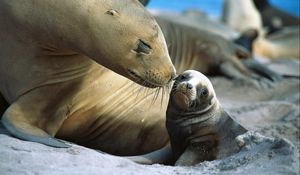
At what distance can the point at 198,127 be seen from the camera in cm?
383

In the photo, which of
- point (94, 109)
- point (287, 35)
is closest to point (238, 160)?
point (94, 109)

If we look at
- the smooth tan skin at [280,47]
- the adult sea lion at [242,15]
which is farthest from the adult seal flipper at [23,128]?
the adult sea lion at [242,15]

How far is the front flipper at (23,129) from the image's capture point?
10.6 feet

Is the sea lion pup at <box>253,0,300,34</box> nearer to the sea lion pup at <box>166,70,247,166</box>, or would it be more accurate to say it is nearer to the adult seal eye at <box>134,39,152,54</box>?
the sea lion pup at <box>166,70,247,166</box>

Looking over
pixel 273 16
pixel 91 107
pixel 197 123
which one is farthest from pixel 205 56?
pixel 273 16

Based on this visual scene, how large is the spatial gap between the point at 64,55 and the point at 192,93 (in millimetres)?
745

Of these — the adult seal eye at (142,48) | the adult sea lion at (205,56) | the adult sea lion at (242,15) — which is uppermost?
the adult seal eye at (142,48)

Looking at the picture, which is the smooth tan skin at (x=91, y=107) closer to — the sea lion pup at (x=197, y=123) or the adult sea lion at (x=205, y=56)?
the sea lion pup at (x=197, y=123)

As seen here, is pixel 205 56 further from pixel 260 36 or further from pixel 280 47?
pixel 260 36

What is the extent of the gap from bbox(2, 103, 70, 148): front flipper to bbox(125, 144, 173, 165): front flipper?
1.57 feet

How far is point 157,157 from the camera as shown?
3734mm

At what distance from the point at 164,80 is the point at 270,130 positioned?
141 centimetres

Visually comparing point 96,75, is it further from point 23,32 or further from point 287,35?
point 287,35

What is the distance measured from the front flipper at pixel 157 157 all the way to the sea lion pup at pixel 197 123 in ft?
0.15
